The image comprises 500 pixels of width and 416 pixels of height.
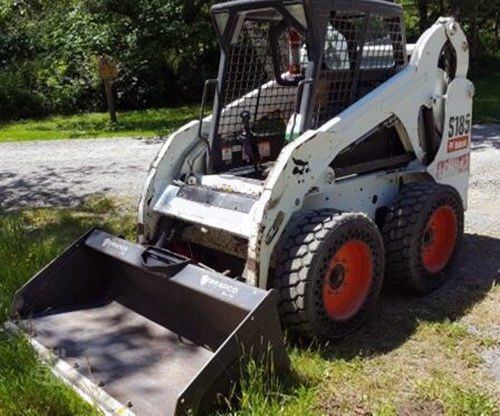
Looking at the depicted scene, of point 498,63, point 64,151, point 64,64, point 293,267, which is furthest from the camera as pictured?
point 498,63

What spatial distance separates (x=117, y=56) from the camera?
633 inches

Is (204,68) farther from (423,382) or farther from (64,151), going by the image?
(423,382)

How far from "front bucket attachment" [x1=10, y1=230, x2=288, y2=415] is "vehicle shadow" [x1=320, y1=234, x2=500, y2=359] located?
2.31ft

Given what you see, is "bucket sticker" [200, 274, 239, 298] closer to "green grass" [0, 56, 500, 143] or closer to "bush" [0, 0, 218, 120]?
"green grass" [0, 56, 500, 143]

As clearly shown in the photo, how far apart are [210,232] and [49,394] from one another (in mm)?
1454

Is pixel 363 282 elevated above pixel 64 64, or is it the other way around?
pixel 64 64

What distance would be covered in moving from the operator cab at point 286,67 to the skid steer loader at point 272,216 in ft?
0.04

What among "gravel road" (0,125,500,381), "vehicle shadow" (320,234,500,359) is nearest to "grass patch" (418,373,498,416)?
"gravel road" (0,125,500,381)

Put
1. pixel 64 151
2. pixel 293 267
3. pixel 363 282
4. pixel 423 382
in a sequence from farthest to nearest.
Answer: pixel 64 151
pixel 363 282
pixel 293 267
pixel 423 382

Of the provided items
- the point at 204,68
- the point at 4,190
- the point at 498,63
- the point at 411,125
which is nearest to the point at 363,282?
the point at 411,125

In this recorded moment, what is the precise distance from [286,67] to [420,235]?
4.93 feet

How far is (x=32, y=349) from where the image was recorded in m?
3.60

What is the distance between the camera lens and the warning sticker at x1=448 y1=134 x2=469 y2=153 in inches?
199

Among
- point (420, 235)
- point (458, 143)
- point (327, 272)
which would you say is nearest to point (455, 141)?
point (458, 143)
